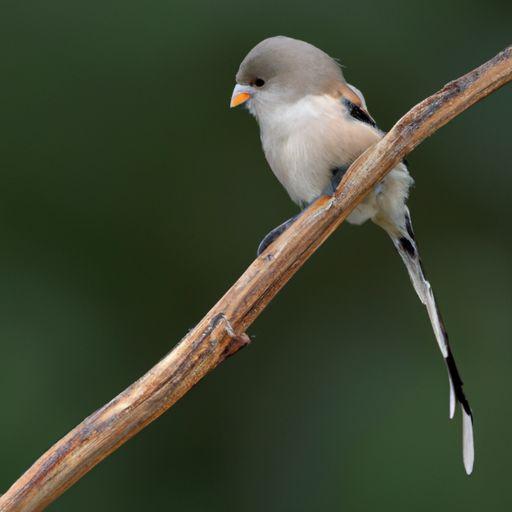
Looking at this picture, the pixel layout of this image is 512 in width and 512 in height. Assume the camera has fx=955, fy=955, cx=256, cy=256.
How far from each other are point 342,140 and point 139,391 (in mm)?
691

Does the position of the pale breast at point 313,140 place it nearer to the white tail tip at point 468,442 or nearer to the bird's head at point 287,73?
the bird's head at point 287,73

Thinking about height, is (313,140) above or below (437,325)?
above

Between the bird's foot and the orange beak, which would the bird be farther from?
the bird's foot

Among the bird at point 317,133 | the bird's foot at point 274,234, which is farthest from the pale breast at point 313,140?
the bird's foot at point 274,234

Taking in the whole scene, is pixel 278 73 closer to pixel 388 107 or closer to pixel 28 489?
pixel 28 489

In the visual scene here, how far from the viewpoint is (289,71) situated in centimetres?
208

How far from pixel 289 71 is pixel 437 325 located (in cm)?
64

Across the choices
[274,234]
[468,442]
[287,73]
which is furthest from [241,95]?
[468,442]

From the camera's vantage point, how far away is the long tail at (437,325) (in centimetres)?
206

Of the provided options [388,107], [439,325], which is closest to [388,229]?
[439,325]

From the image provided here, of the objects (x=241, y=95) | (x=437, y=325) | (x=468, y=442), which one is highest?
(x=241, y=95)

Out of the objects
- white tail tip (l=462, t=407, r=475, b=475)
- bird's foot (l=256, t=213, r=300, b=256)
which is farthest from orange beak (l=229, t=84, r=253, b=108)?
white tail tip (l=462, t=407, r=475, b=475)

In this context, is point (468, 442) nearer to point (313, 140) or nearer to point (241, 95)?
point (313, 140)

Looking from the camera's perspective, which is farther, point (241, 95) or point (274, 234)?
point (241, 95)
